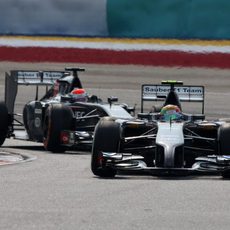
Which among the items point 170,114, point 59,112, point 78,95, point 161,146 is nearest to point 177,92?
point 78,95

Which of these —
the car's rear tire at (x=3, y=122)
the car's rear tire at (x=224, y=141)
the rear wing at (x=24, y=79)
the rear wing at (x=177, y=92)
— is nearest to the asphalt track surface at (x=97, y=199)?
the car's rear tire at (x=224, y=141)

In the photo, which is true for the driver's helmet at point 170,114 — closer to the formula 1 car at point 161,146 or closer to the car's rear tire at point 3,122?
the formula 1 car at point 161,146

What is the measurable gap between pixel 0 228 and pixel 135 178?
447 centimetres

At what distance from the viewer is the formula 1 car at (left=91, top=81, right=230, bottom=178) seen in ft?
42.2

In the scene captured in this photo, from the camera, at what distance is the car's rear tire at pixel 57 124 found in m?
17.4

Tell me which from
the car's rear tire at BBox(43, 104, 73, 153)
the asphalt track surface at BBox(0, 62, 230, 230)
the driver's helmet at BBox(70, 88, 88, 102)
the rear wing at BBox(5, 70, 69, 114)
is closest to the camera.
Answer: the asphalt track surface at BBox(0, 62, 230, 230)

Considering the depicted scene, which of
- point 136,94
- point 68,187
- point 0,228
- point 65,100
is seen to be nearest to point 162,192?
point 68,187

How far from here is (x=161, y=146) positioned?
12.9 meters

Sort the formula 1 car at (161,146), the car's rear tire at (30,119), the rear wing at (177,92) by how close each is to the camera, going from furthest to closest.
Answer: the car's rear tire at (30,119) < the rear wing at (177,92) < the formula 1 car at (161,146)

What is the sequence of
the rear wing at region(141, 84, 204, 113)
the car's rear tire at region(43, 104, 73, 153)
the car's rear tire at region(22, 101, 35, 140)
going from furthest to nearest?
the car's rear tire at region(22, 101, 35, 140), the rear wing at region(141, 84, 204, 113), the car's rear tire at region(43, 104, 73, 153)

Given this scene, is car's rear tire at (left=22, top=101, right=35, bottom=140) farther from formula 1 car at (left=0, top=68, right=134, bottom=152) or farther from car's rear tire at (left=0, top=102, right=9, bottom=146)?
car's rear tire at (left=0, top=102, right=9, bottom=146)

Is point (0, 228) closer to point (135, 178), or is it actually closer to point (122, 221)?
point (122, 221)

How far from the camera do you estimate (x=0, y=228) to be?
858cm

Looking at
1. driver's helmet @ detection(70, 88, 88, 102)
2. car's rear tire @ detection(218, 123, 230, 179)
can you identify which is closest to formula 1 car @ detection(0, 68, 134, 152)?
driver's helmet @ detection(70, 88, 88, 102)
